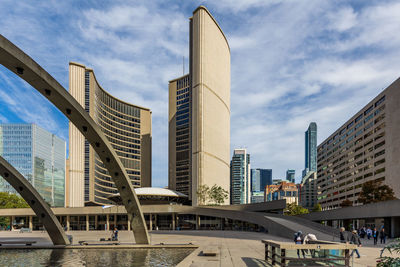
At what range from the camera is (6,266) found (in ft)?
57.8

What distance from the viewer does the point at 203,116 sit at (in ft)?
315

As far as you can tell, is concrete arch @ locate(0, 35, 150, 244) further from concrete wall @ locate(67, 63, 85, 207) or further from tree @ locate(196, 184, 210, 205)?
concrete wall @ locate(67, 63, 85, 207)

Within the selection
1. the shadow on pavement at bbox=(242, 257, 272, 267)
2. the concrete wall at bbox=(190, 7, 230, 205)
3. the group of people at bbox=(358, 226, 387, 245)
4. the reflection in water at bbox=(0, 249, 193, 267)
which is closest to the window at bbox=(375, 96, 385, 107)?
the concrete wall at bbox=(190, 7, 230, 205)

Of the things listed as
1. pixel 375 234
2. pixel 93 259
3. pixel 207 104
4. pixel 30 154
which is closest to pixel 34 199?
pixel 93 259

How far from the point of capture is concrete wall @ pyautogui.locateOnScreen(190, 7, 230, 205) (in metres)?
95.4

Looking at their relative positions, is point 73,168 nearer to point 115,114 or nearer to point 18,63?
point 115,114

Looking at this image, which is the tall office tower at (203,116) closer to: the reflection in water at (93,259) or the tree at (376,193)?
the tree at (376,193)

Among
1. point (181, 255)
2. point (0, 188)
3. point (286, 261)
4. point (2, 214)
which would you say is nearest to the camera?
point (286, 261)

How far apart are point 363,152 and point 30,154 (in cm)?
14360

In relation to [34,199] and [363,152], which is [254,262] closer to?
[34,199]

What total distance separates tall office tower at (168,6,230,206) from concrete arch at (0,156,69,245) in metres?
67.0

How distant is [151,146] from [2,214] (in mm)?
89324

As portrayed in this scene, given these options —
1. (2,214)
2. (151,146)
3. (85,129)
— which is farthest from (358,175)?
(85,129)

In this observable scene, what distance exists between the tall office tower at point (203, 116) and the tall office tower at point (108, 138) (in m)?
26.1
